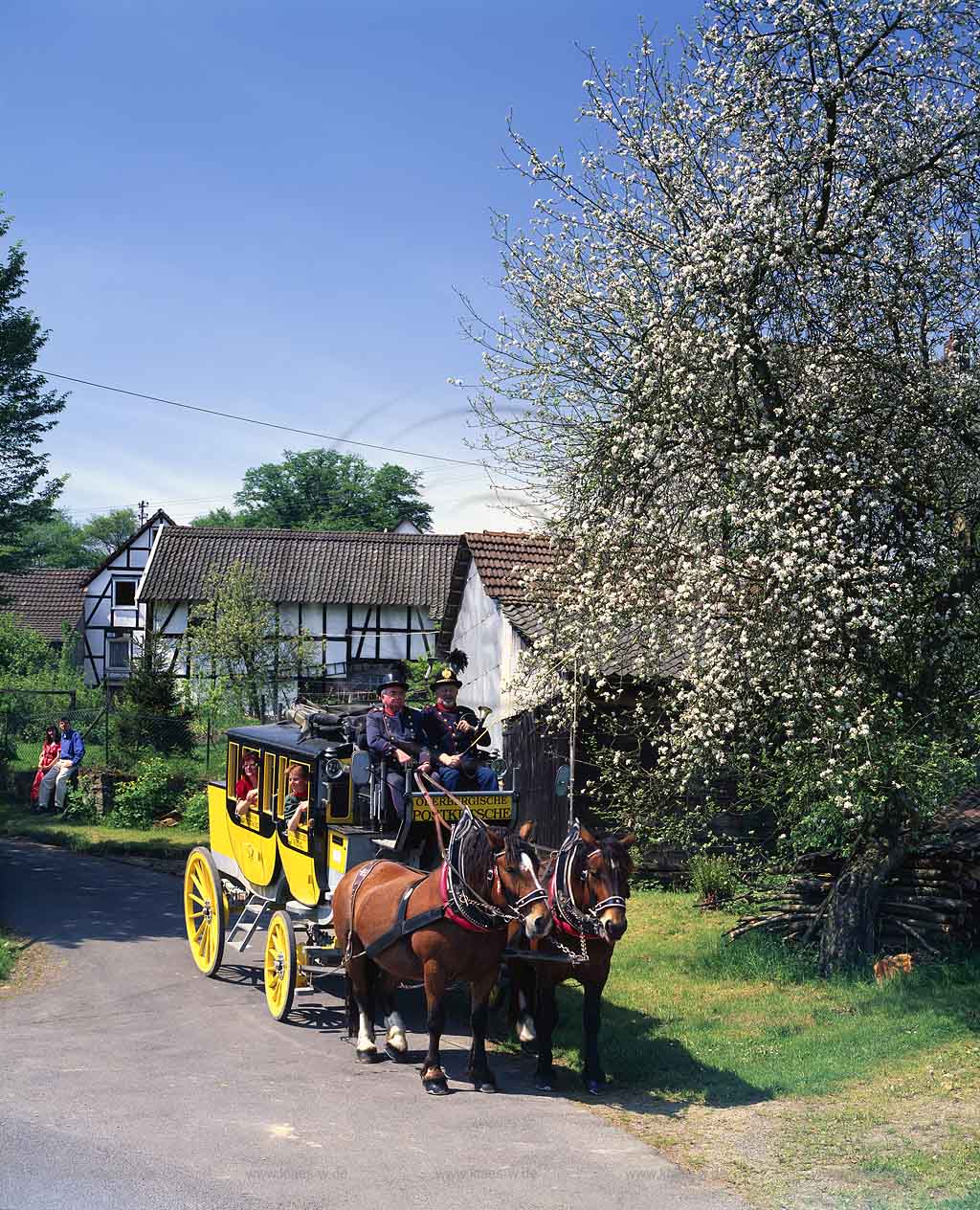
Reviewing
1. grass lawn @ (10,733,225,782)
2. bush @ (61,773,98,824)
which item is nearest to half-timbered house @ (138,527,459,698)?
grass lawn @ (10,733,225,782)

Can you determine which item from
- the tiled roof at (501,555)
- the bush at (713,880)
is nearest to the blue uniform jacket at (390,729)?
the bush at (713,880)

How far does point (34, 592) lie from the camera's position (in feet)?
188

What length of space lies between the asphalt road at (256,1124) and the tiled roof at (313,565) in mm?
32933

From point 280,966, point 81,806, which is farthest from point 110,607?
point 280,966

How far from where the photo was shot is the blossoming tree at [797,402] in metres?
10.2

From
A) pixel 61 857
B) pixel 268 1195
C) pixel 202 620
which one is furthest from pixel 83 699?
pixel 268 1195

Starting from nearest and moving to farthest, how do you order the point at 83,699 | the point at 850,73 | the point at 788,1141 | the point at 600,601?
the point at 788,1141
the point at 850,73
the point at 600,601
the point at 83,699

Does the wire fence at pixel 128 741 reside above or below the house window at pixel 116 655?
below

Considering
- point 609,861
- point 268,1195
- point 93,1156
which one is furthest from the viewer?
point 609,861

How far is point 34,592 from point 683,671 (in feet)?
168

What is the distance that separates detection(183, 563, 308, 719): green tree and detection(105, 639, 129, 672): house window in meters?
9.82

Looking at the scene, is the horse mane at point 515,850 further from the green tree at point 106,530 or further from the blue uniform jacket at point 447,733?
the green tree at point 106,530

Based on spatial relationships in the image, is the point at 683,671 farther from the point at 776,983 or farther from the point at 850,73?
the point at 850,73

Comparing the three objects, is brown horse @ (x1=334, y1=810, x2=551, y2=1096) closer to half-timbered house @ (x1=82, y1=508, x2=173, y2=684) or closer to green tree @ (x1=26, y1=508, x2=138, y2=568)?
half-timbered house @ (x1=82, y1=508, x2=173, y2=684)
